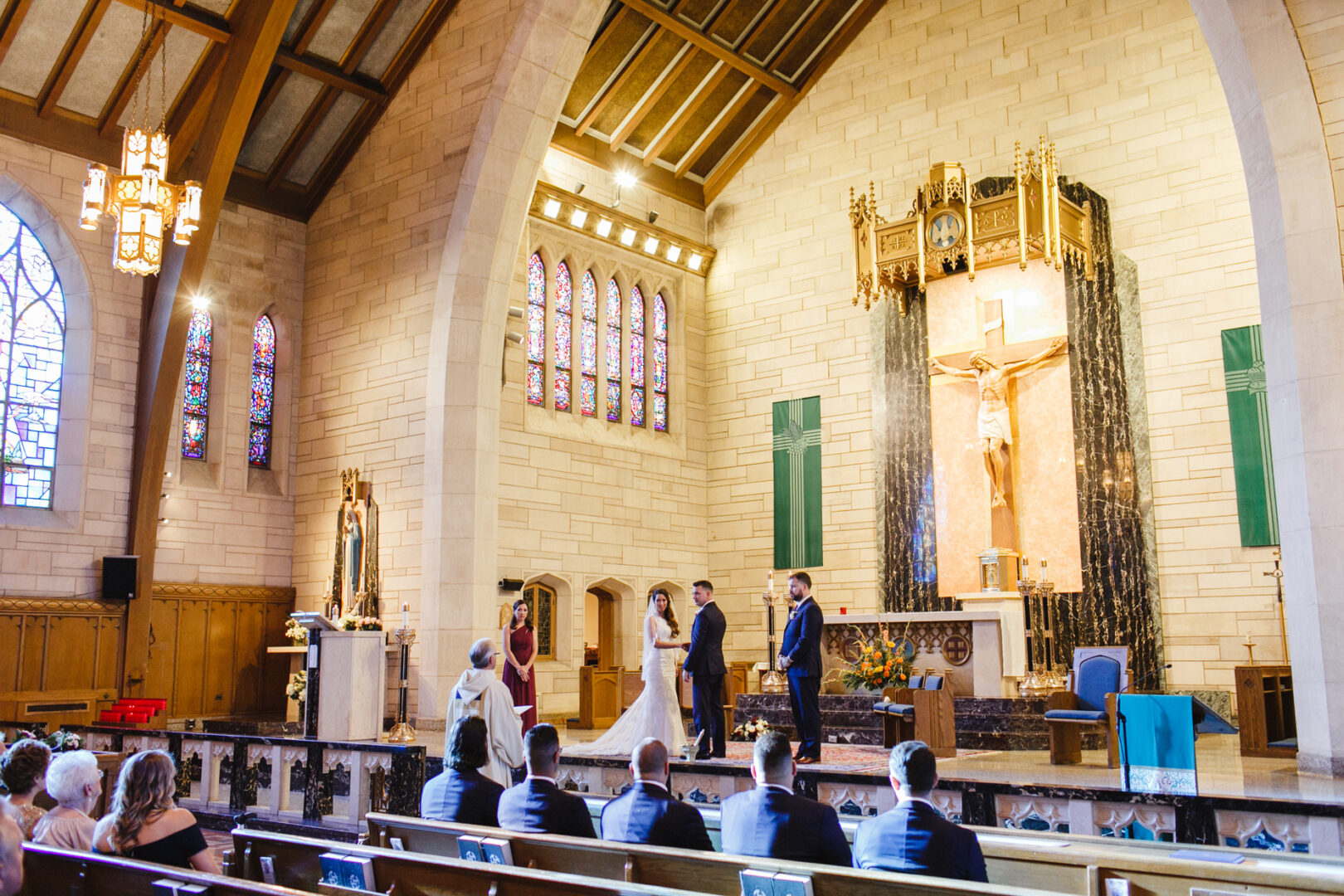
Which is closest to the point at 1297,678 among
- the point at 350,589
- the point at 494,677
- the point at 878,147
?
the point at 494,677

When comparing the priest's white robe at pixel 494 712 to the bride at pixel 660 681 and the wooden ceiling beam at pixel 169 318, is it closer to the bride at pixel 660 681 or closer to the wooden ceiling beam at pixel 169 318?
the bride at pixel 660 681

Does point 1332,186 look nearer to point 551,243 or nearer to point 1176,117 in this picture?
point 1176,117

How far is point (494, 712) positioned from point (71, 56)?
833 centimetres

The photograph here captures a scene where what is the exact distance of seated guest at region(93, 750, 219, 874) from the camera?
342 cm

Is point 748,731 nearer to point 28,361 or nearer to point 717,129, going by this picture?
point 28,361

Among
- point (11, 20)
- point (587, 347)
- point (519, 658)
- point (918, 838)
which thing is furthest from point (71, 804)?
point (587, 347)

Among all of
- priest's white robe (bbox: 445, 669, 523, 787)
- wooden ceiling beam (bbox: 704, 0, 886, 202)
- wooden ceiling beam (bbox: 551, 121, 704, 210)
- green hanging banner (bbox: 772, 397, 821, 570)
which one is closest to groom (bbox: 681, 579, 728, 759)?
priest's white robe (bbox: 445, 669, 523, 787)

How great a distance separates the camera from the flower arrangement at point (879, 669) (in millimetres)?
9953

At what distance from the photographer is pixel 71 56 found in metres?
10.9

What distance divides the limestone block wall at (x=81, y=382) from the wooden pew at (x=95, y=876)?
28.3 ft

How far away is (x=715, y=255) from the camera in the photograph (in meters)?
16.5

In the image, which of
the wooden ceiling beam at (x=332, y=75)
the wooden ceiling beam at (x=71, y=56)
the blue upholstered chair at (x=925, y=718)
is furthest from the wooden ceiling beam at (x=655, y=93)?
the blue upholstered chair at (x=925, y=718)

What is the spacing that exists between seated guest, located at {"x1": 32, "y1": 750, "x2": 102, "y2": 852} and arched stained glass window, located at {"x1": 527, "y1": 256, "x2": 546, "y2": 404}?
10531mm

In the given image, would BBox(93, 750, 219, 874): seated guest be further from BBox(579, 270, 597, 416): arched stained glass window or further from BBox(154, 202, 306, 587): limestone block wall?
BBox(579, 270, 597, 416): arched stained glass window
